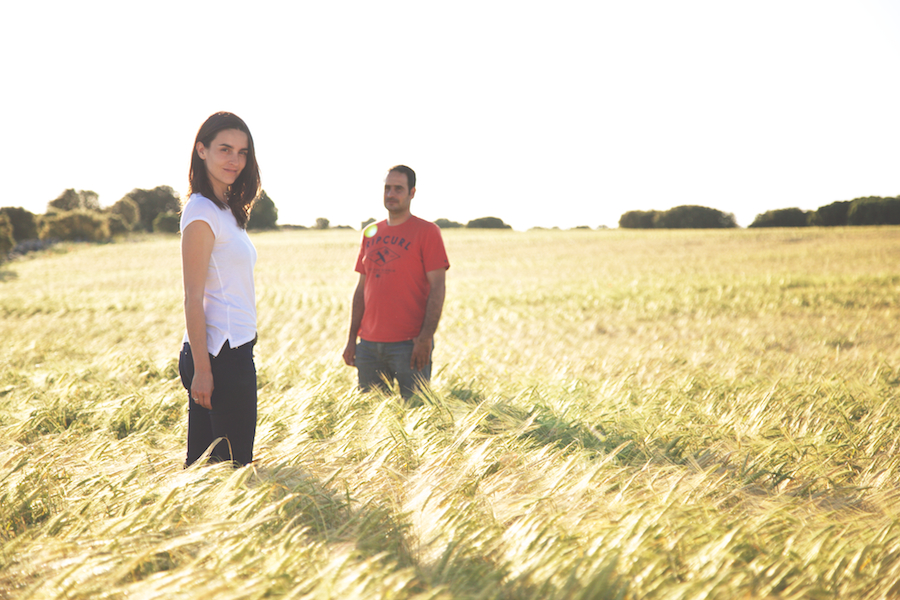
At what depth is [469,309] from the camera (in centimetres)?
1248

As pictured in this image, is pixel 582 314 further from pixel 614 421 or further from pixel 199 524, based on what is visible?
pixel 199 524

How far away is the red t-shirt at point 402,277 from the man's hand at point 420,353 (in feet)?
0.42

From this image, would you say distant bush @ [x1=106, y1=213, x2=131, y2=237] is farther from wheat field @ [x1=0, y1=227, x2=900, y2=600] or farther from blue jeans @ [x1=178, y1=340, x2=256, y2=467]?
blue jeans @ [x1=178, y1=340, x2=256, y2=467]

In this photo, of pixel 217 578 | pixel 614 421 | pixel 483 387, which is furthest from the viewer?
pixel 483 387

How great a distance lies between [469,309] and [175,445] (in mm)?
9421

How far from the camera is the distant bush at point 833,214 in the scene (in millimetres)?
58594

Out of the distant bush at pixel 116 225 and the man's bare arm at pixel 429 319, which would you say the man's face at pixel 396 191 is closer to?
the man's bare arm at pixel 429 319

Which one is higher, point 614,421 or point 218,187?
point 218,187

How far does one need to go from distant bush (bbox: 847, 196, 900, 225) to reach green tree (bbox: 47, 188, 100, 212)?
10579 centimetres

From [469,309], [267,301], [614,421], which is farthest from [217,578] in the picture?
[267,301]

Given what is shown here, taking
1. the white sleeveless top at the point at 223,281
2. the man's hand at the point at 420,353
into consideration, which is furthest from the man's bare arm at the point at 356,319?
the white sleeveless top at the point at 223,281

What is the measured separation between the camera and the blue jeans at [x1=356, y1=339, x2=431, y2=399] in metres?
4.20

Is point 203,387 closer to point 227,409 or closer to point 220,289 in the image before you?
point 227,409

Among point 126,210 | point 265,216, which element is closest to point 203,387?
point 265,216
